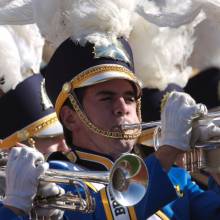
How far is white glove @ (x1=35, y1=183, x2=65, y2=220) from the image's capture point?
4215 millimetres

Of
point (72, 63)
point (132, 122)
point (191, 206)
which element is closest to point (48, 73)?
point (72, 63)

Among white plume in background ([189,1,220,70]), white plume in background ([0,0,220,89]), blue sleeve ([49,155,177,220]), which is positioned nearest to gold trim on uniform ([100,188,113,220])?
blue sleeve ([49,155,177,220])

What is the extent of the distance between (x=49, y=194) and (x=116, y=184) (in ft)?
0.90

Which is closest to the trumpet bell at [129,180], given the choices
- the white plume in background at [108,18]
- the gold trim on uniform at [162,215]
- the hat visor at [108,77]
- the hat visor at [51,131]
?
the gold trim on uniform at [162,215]

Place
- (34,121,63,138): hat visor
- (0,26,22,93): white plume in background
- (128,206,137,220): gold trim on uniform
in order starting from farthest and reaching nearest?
(0,26,22,93): white plume in background
(34,121,63,138): hat visor
(128,206,137,220): gold trim on uniform

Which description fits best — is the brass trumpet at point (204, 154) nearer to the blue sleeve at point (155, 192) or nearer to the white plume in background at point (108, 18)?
the blue sleeve at point (155, 192)

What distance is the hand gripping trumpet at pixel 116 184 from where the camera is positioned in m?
4.16

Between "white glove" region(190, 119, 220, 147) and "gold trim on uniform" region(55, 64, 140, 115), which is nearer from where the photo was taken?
"white glove" region(190, 119, 220, 147)

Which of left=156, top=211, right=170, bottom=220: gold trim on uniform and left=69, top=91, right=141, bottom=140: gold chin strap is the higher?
left=69, top=91, right=141, bottom=140: gold chin strap

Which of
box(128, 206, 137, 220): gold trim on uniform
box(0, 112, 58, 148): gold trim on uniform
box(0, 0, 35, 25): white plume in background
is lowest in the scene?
box(0, 112, 58, 148): gold trim on uniform

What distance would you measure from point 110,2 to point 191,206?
1.02 m

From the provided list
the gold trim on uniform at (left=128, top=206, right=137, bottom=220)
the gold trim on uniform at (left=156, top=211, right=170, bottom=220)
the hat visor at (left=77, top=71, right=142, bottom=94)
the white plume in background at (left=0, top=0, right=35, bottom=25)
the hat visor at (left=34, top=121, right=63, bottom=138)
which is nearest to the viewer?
the gold trim on uniform at (left=128, top=206, right=137, bottom=220)

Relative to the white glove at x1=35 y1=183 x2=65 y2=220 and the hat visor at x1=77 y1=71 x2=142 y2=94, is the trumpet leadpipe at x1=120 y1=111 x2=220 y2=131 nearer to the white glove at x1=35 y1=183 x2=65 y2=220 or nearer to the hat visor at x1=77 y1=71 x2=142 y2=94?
the hat visor at x1=77 y1=71 x2=142 y2=94

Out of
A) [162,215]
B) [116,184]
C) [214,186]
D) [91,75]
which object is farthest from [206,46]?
[116,184]
